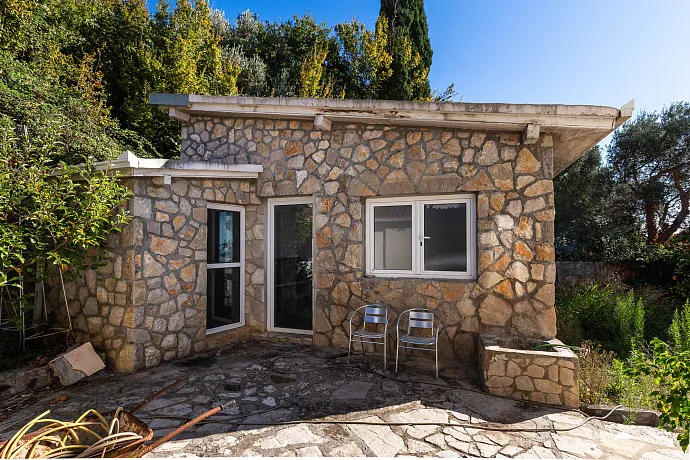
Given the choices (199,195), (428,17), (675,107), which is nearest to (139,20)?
(199,195)

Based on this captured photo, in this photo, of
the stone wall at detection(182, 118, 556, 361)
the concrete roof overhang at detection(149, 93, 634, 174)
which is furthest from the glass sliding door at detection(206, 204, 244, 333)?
the concrete roof overhang at detection(149, 93, 634, 174)

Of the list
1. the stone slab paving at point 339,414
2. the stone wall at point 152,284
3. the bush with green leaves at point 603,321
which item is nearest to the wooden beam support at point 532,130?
the stone slab paving at point 339,414

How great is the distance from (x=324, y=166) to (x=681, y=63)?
6597 millimetres

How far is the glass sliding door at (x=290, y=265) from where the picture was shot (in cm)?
578

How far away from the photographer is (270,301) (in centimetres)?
594

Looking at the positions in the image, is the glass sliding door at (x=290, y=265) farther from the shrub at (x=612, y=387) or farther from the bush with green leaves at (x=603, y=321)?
the bush with green leaves at (x=603, y=321)

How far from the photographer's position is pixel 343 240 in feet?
17.7

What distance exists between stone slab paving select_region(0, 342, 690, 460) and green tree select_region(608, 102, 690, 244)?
11723 millimetres

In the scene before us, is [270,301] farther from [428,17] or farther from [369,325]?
[428,17]

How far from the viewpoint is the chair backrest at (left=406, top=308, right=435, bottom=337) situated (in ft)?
15.1

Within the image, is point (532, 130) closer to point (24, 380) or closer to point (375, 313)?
point (375, 313)

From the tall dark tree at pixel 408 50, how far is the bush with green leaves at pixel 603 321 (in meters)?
10.4

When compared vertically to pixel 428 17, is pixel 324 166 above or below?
below

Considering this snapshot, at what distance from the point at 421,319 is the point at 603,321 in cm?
416
